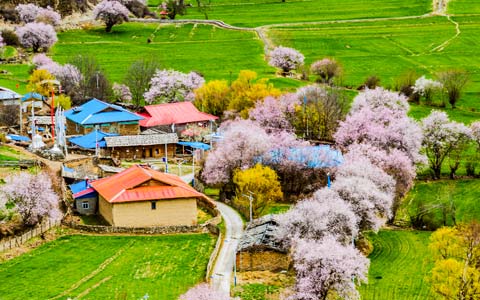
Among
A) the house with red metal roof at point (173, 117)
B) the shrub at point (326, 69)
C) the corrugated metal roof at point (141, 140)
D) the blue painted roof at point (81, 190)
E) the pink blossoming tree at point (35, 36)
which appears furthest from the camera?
the pink blossoming tree at point (35, 36)

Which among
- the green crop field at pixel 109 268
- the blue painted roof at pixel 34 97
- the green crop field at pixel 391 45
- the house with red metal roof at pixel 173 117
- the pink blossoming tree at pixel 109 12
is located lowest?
the green crop field at pixel 109 268

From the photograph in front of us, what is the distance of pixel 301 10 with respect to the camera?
175 meters

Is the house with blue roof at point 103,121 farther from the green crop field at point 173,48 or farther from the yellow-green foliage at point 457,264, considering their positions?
the yellow-green foliage at point 457,264

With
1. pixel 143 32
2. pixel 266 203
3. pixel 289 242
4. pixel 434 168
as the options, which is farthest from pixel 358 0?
pixel 289 242

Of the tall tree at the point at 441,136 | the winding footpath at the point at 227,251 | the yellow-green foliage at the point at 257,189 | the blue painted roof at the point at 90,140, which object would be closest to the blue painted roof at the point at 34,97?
the blue painted roof at the point at 90,140

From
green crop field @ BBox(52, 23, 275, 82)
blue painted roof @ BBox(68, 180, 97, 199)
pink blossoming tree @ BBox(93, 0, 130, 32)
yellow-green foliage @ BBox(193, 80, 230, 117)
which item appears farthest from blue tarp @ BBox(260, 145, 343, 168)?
pink blossoming tree @ BBox(93, 0, 130, 32)

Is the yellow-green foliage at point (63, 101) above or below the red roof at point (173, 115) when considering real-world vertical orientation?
above

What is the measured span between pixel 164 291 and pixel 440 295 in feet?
53.4

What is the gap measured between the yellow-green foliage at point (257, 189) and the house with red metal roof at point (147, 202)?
3.84m

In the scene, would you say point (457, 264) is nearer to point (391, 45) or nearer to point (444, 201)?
point (444, 201)

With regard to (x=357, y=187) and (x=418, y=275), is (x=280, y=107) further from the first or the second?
(x=418, y=275)

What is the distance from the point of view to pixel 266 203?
63.8 m

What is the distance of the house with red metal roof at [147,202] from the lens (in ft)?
197

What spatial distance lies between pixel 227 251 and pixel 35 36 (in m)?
91.8
